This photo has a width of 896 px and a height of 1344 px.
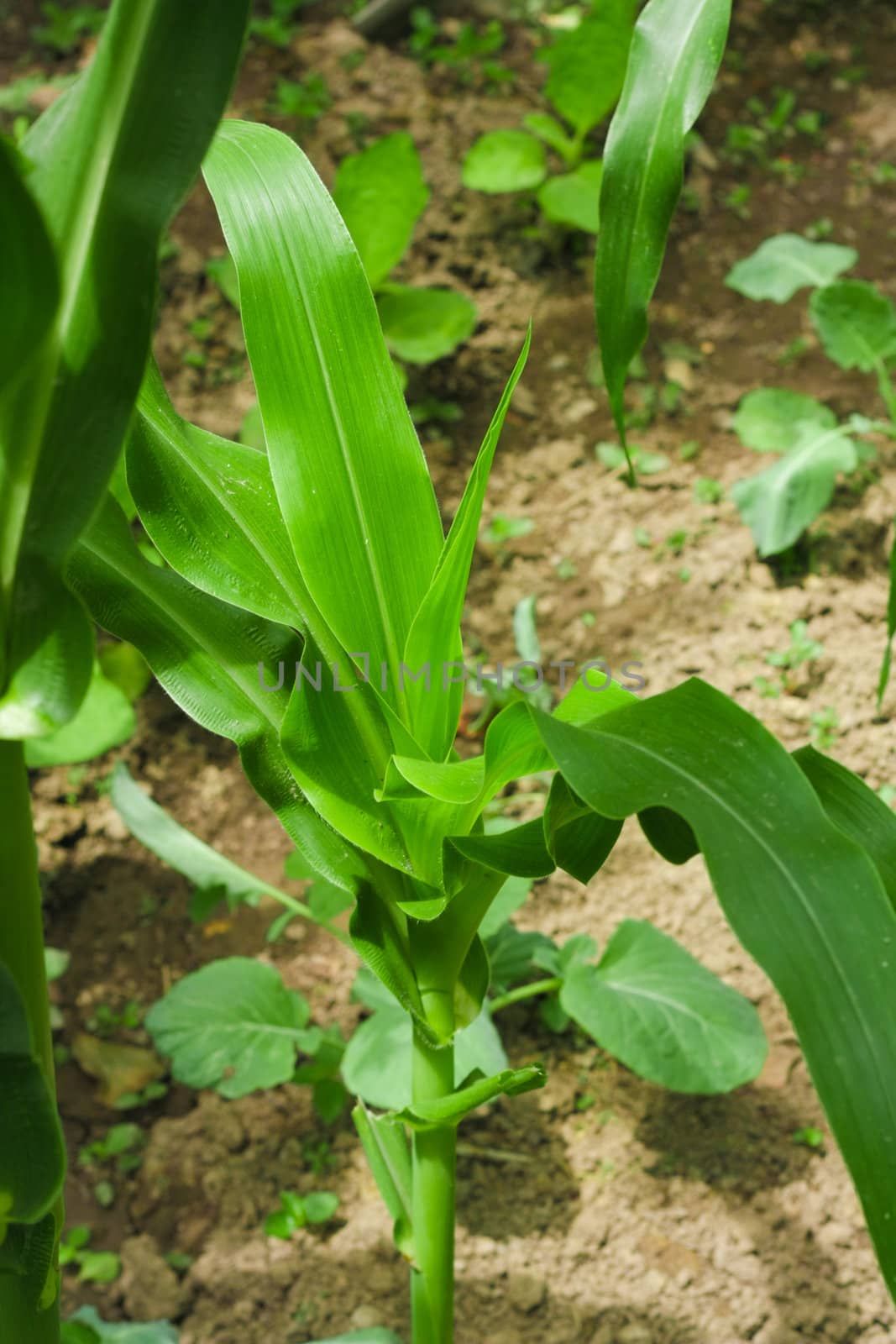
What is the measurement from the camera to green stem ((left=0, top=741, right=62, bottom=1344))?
56 centimetres

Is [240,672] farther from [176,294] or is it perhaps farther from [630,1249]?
[176,294]

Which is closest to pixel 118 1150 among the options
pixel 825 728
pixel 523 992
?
pixel 523 992

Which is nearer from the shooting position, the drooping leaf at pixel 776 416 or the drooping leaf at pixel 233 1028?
the drooping leaf at pixel 233 1028

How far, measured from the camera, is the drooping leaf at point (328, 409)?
0.77m

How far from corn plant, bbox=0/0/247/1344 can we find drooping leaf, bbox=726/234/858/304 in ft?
4.54

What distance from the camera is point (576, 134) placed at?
6.70 ft

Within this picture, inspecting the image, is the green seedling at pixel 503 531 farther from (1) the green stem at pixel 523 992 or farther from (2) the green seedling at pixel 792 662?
(1) the green stem at pixel 523 992

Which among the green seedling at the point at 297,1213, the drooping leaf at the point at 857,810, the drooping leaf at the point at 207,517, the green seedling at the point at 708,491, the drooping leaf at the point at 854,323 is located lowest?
the green seedling at the point at 297,1213

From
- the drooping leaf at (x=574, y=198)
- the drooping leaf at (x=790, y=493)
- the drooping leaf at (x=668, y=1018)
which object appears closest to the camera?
the drooping leaf at (x=668, y=1018)

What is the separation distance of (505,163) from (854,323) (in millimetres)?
618

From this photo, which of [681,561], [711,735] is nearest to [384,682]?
[711,735]

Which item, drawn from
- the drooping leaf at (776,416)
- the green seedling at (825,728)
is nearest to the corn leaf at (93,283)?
the green seedling at (825,728)

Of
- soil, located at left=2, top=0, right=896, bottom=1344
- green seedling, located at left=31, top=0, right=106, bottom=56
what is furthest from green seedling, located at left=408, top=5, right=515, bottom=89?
green seedling, located at left=31, top=0, right=106, bottom=56

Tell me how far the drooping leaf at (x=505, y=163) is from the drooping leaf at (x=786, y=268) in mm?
388
